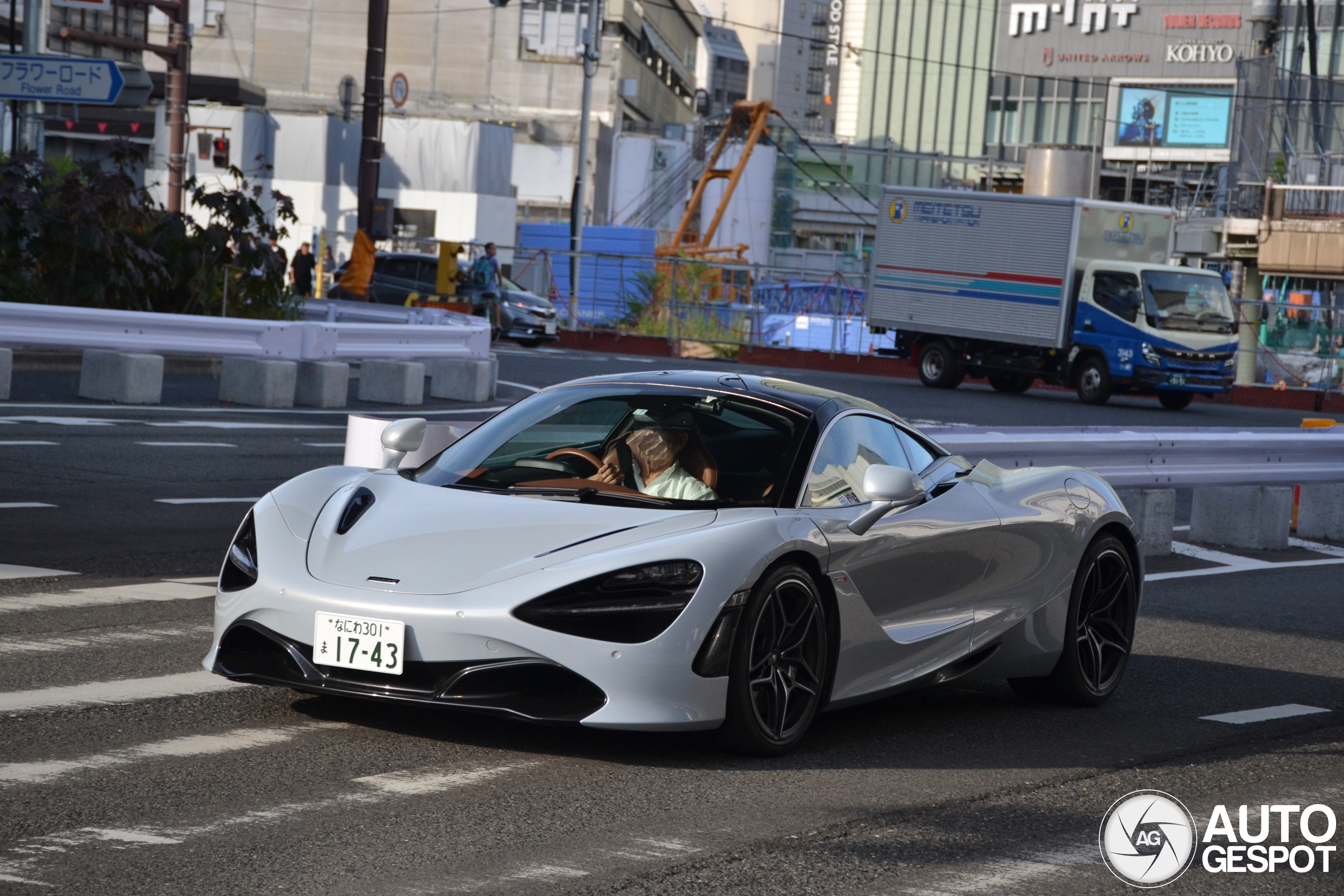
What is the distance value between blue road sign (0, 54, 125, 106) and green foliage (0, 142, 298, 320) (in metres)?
4.28

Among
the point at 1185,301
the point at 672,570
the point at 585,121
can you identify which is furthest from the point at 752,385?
the point at 585,121

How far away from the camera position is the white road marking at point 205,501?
10859 mm

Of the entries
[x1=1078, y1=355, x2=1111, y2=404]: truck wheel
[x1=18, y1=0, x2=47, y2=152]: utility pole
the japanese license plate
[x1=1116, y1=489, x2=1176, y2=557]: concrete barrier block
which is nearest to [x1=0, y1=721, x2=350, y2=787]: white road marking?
the japanese license plate

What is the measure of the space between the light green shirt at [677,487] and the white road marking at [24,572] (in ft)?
11.0

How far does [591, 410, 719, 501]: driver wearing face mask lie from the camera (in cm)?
597

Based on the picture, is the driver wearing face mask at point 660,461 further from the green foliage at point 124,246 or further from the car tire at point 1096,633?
the green foliage at point 124,246

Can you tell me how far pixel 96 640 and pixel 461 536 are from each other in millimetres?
2031

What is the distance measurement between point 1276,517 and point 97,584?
28.4ft

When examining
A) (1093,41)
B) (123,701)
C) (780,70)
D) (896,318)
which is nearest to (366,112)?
(896,318)

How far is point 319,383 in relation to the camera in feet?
60.7

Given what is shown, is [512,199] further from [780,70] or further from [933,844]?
[780,70]

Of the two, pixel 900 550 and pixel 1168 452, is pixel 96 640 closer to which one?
pixel 900 550

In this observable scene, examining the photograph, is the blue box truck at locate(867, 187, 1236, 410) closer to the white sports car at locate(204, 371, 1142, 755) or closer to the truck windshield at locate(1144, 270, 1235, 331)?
the truck windshield at locate(1144, 270, 1235, 331)

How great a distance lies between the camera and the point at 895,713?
21.8 feet
